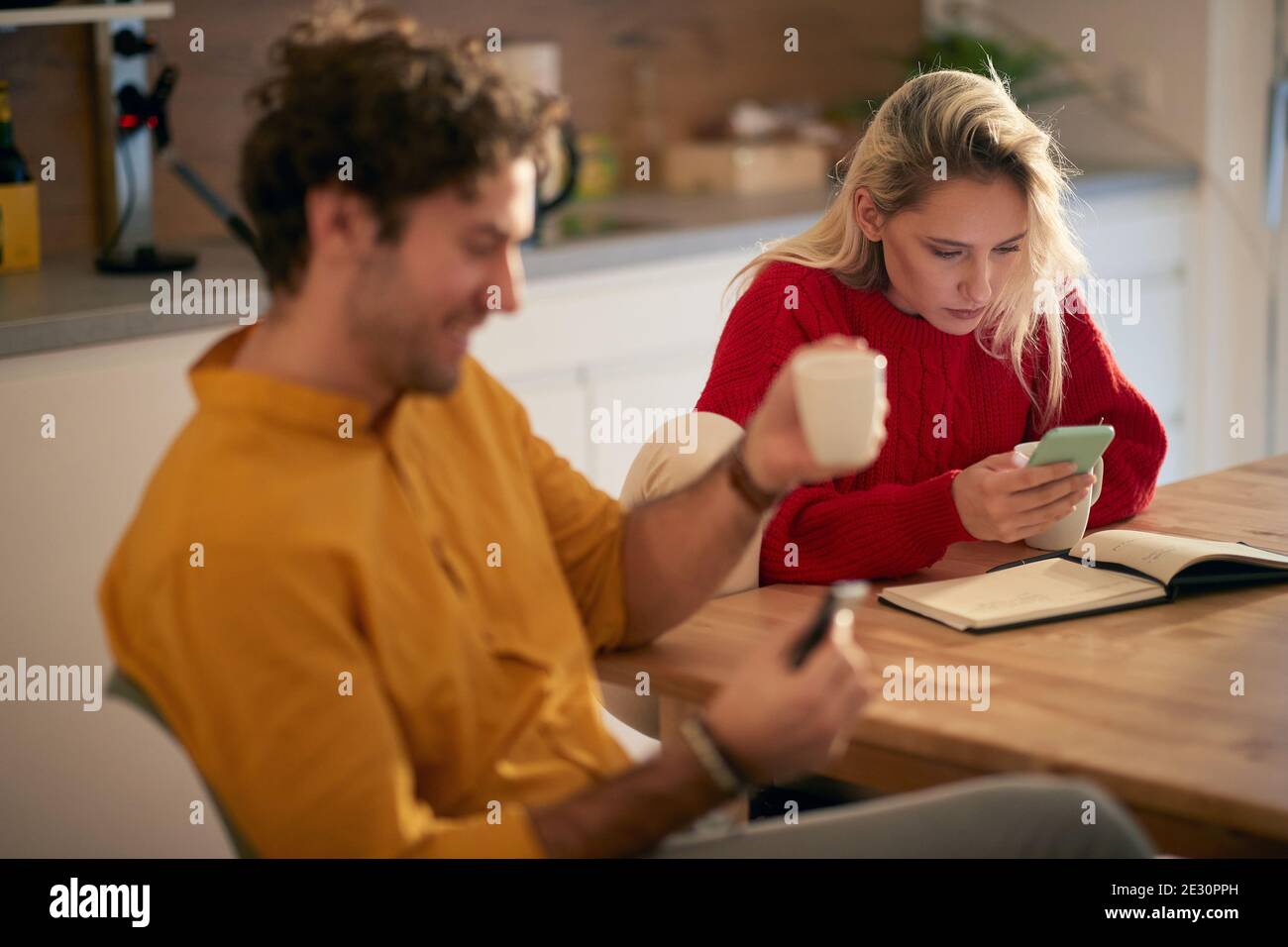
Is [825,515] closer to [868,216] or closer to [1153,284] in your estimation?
[868,216]

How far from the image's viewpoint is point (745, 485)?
1.42 meters

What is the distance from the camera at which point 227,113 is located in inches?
121

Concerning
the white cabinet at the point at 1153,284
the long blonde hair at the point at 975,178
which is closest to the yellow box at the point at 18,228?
the long blonde hair at the point at 975,178

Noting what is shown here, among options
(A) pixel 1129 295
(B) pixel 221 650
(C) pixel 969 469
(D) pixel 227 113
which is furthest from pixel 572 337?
(B) pixel 221 650

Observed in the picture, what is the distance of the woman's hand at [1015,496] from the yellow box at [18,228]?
1743 millimetres

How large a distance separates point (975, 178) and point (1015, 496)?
1.34ft

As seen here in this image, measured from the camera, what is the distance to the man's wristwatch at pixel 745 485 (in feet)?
4.63

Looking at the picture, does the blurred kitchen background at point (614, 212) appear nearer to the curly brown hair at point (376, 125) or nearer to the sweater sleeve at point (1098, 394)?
the sweater sleeve at point (1098, 394)

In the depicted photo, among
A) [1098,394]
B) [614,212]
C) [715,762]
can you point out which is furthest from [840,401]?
[614,212]

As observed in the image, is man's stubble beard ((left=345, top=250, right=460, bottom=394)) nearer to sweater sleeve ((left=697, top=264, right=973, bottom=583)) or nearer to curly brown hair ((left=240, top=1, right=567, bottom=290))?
curly brown hair ((left=240, top=1, right=567, bottom=290))

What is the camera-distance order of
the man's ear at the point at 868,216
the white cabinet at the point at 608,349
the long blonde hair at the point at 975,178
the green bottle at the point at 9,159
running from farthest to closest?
1. the white cabinet at the point at 608,349
2. the green bottle at the point at 9,159
3. the man's ear at the point at 868,216
4. the long blonde hair at the point at 975,178

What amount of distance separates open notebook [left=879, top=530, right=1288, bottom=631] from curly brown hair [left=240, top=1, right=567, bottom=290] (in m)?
0.61

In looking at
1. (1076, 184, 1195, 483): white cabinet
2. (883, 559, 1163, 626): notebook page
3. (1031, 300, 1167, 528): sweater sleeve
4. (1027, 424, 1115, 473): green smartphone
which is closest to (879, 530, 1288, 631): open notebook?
(883, 559, 1163, 626): notebook page
